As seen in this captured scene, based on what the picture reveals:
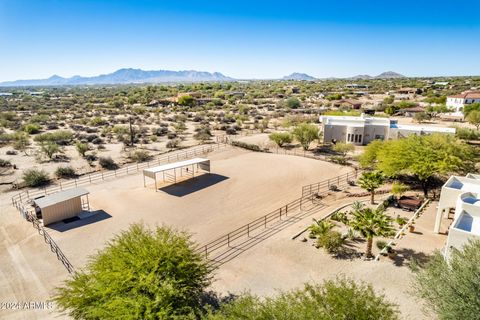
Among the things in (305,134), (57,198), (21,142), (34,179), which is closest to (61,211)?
(57,198)

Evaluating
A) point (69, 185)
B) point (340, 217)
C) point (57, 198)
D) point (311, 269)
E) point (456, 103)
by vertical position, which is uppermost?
point (456, 103)

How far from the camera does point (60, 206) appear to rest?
2325cm

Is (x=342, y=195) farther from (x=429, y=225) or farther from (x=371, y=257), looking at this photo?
(x=371, y=257)

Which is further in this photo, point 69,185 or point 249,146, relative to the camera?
point 249,146

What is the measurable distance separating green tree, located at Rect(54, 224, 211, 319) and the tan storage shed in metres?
12.1

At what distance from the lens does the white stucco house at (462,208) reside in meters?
14.9

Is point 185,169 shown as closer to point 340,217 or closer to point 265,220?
point 265,220

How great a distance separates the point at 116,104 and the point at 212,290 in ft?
290

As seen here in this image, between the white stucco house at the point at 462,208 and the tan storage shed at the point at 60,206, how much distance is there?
24089 millimetres

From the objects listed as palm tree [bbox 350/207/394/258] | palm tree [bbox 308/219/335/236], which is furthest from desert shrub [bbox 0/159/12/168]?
palm tree [bbox 350/207/394/258]

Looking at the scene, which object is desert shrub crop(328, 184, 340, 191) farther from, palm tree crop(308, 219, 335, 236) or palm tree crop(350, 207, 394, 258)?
palm tree crop(350, 207, 394, 258)

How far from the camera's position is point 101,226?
22484 millimetres

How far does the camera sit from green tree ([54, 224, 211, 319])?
35.2 feet

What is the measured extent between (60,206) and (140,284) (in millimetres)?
15469
